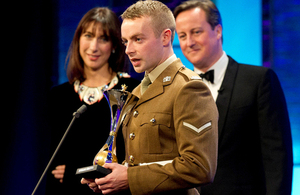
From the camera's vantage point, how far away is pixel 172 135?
1.35 metres

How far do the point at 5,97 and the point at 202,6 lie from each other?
5.99 feet

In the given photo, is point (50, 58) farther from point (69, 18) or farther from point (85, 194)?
point (85, 194)

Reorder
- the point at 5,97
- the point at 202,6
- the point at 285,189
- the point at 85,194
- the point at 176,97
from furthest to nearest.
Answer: the point at 5,97 → the point at 202,6 → the point at 85,194 → the point at 285,189 → the point at 176,97

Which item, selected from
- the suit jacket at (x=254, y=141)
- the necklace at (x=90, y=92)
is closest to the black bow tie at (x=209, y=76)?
the suit jacket at (x=254, y=141)

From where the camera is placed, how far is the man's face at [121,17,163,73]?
139cm

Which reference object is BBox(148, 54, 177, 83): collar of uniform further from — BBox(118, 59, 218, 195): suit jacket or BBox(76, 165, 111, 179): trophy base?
BBox(76, 165, 111, 179): trophy base

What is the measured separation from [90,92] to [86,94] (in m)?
0.03

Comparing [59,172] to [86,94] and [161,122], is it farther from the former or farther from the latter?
[161,122]

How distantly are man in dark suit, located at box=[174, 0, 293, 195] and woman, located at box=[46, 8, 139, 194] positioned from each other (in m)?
0.66

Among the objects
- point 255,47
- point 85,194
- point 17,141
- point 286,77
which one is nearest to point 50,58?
point 17,141

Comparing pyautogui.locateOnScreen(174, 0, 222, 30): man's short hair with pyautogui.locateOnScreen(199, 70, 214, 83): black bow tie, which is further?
pyautogui.locateOnScreen(174, 0, 222, 30): man's short hair

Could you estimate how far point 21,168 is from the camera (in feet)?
10.3

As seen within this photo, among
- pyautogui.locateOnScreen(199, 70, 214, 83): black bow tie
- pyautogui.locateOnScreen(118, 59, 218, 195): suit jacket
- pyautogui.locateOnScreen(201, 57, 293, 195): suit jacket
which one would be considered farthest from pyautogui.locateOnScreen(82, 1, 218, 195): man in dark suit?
pyautogui.locateOnScreen(199, 70, 214, 83): black bow tie

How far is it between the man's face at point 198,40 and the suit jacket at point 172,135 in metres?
0.92
